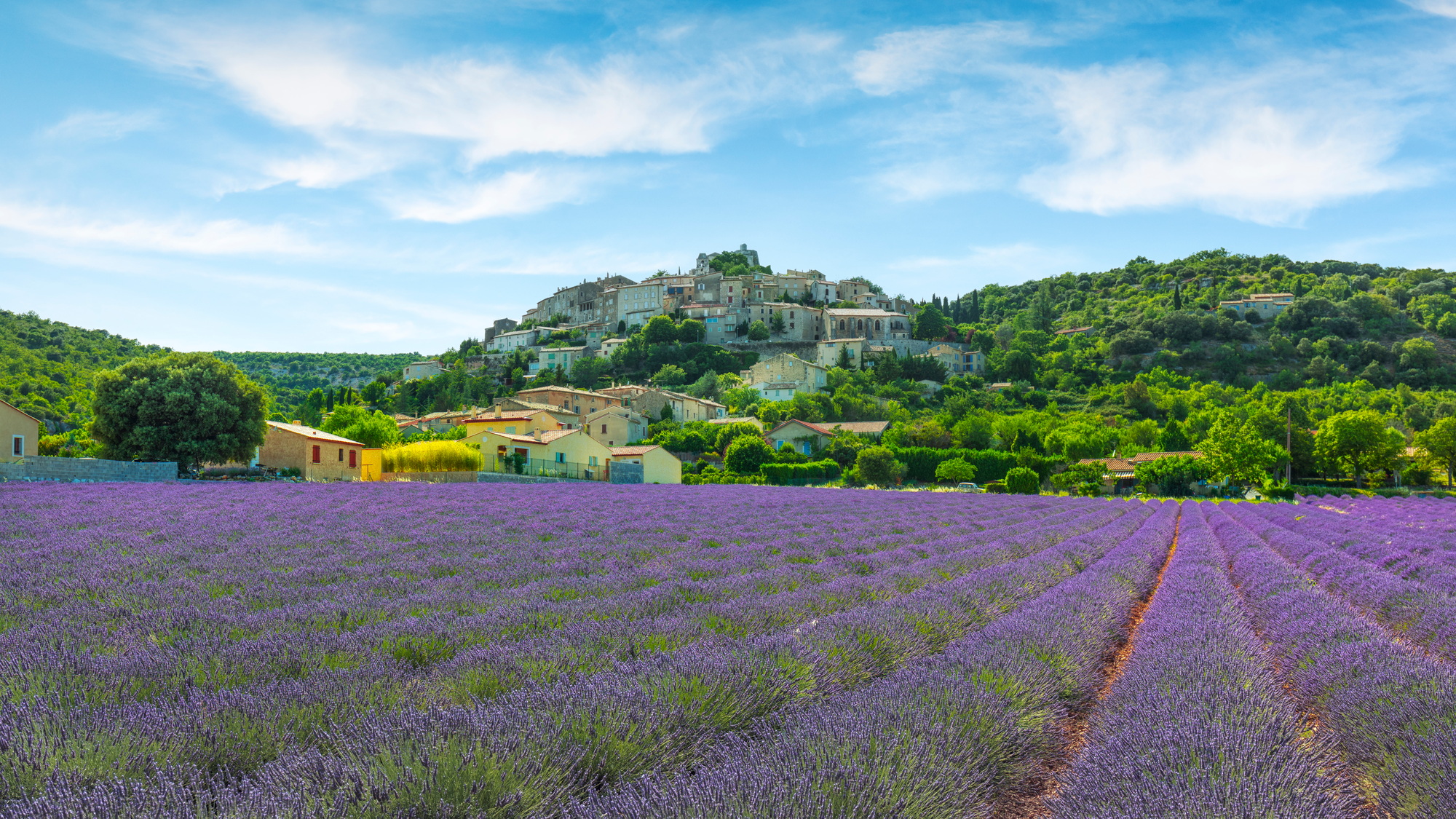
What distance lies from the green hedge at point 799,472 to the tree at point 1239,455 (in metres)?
23.9

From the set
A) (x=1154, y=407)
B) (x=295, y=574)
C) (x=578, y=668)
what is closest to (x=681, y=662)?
(x=578, y=668)

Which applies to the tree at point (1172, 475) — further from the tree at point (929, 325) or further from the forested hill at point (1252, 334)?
the tree at point (929, 325)

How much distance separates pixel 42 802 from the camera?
2.27m

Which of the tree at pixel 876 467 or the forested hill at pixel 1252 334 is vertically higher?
the forested hill at pixel 1252 334

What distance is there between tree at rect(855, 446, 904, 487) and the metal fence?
16.7m

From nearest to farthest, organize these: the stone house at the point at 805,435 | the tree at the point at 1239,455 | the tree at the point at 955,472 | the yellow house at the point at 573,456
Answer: the yellow house at the point at 573,456 → the tree at the point at 1239,455 → the tree at the point at 955,472 → the stone house at the point at 805,435

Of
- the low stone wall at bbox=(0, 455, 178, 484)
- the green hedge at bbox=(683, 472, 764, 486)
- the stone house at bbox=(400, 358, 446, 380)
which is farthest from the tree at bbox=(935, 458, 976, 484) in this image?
the stone house at bbox=(400, 358, 446, 380)

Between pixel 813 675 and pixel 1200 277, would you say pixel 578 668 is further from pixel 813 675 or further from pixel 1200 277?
pixel 1200 277

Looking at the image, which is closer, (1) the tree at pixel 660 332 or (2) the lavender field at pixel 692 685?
(2) the lavender field at pixel 692 685

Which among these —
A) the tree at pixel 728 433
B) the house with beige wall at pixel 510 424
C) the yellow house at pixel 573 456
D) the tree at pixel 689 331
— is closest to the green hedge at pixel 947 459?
the tree at pixel 728 433

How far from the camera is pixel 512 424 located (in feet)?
174

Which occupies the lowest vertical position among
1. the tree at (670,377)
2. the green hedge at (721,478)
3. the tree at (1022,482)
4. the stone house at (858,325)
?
the green hedge at (721,478)

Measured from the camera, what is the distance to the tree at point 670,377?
336 feet

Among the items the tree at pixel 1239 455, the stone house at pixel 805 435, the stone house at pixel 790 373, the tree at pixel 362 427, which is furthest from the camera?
the stone house at pixel 790 373
